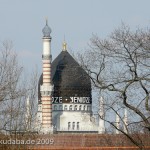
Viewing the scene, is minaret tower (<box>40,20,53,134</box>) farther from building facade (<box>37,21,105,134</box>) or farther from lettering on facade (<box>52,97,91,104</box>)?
lettering on facade (<box>52,97,91,104</box>)

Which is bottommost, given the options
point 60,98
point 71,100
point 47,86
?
point 71,100

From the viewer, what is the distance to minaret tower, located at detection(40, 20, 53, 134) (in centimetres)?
6612

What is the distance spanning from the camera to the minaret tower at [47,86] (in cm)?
6612

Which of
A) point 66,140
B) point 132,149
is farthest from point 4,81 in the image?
point 66,140

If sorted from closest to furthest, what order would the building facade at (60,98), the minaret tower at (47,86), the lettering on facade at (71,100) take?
the minaret tower at (47,86) < the building facade at (60,98) < the lettering on facade at (71,100)

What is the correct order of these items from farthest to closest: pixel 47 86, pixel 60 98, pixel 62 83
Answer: pixel 60 98 < pixel 62 83 < pixel 47 86

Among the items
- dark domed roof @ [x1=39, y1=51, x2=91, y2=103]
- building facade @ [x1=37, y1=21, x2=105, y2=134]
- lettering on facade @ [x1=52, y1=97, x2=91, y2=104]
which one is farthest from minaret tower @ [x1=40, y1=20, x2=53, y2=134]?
lettering on facade @ [x1=52, y1=97, x2=91, y2=104]

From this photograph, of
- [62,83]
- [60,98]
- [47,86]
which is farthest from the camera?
[60,98]

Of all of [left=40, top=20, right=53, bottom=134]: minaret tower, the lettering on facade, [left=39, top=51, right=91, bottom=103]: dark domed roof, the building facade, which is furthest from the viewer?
the lettering on facade

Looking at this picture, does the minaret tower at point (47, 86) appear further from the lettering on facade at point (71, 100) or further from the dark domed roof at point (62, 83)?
the lettering on facade at point (71, 100)

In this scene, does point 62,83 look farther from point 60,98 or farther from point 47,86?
point 47,86

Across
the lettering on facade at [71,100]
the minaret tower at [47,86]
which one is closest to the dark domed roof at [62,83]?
the lettering on facade at [71,100]

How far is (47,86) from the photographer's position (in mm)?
67000


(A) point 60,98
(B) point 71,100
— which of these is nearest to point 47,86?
(A) point 60,98
